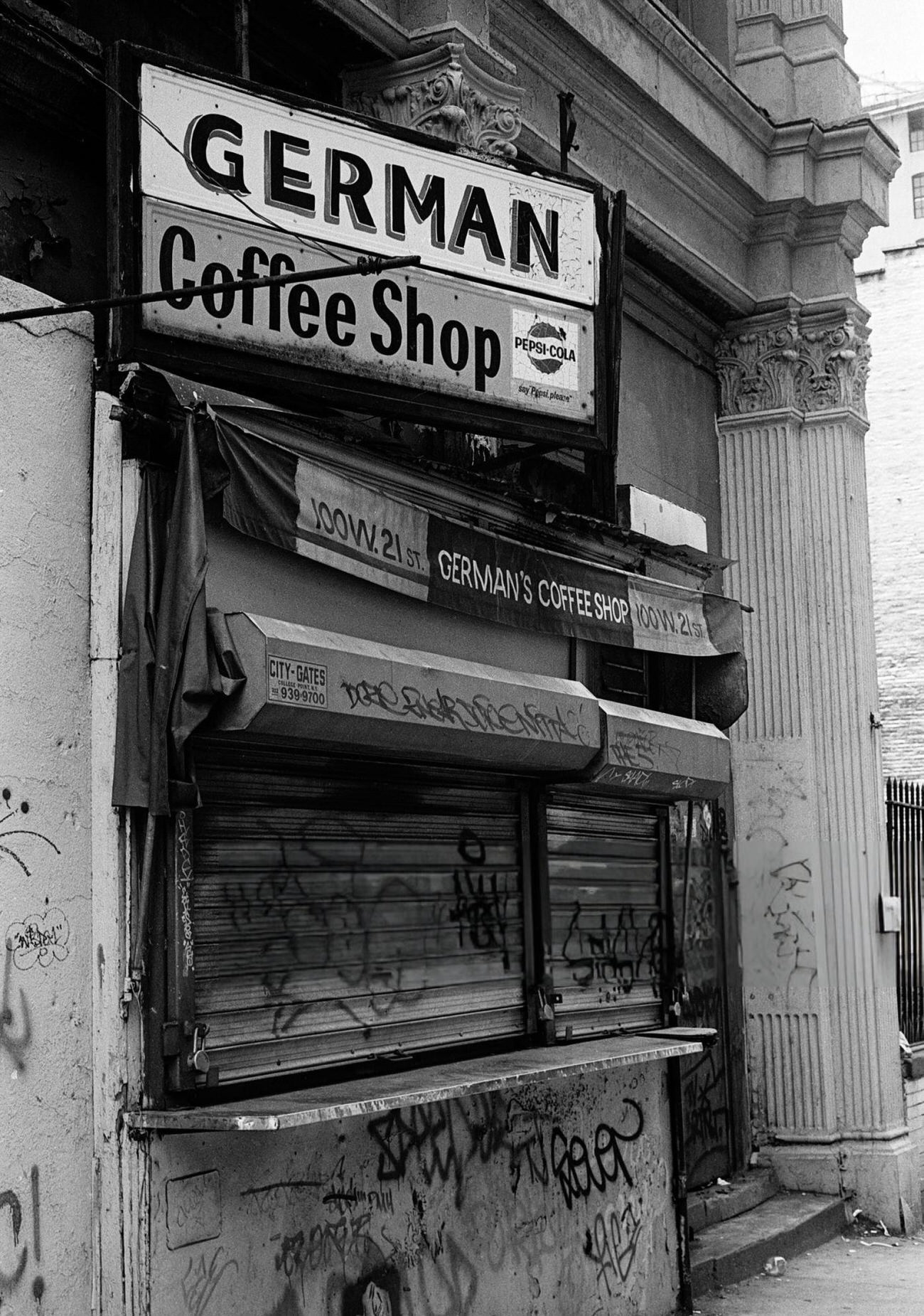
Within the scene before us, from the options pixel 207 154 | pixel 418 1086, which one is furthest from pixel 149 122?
pixel 418 1086

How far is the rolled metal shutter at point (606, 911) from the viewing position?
345 inches

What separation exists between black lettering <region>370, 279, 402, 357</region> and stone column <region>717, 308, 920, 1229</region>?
5.92 metres

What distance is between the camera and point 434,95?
26.7 ft

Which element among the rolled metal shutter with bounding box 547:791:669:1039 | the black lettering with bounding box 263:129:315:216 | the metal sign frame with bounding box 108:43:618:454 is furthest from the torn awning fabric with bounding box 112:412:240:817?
the rolled metal shutter with bounding box 547:791:669:1039

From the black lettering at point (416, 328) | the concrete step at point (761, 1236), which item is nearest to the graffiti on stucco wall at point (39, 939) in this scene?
the black lettering at point (416, 328)

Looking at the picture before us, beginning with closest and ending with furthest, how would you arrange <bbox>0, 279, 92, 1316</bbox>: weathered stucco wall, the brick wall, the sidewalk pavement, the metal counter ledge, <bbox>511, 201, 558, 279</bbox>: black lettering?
<bbox>0, 279, 92, 1316</bbox>: weathered stucco wall < the metal counter ledge < <bbox>511, 201, 558, 279</bbox>: black lettering < the sidewalk pavement < the brick wall

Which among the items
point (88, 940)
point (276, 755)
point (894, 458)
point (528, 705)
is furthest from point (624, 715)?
point (894, 458)

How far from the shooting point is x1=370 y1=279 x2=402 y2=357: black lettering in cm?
720

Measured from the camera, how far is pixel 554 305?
803 centimetres

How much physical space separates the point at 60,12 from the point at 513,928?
15.4 feet

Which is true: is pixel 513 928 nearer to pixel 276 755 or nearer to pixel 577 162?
pixel 276 755

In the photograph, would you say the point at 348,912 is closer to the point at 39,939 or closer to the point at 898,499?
the point at 39,939

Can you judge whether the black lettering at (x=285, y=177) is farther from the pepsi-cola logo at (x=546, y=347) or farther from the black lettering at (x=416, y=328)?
the pepsi-cola logo at (x=546, y=347)

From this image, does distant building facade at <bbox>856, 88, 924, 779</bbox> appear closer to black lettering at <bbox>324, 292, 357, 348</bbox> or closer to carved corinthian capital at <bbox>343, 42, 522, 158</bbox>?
carved corinthian capital at <bbox>343, 42, 522, 158</bbox>
